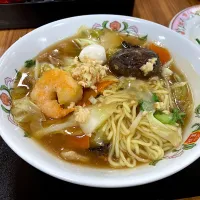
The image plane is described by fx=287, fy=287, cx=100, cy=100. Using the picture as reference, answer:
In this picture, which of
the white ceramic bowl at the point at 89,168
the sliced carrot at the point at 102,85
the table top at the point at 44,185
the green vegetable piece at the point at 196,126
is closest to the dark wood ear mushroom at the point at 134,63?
the sliced carrot at the point at 102,85

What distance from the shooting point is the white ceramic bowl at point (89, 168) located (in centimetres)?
116

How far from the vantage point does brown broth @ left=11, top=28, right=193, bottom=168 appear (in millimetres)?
1380

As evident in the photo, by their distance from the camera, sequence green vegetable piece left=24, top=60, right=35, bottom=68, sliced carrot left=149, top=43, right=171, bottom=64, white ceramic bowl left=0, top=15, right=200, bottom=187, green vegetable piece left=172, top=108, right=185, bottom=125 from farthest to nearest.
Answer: sliced carrot left=149, top=43, right=171, bottom=64 < green vegetable piece left=24, top=60, right=35, bottom=68 < green vegetable piece left=172, top=108, right=185, bottom=125 < white ceramic bowl left=0, top=15, right=200, bottom=187

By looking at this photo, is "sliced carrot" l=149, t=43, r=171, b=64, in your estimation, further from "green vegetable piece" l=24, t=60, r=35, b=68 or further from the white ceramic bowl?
"green vegetable piece" l=24, t=60, r=35, b=68

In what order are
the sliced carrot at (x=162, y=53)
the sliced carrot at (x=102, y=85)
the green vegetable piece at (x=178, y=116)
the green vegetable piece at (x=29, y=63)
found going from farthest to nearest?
the sliced carrot at (x=162, y=53) < the green vegetable piece at (x=29, y=63) < the sliced carrot at (x=102, y=85) < the green vegetable piece at (x=178, y=116)

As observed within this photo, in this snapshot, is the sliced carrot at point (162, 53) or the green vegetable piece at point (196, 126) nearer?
the green vegetable piece at point (196, 126)

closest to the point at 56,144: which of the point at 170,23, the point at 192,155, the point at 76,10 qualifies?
the point at 192,155

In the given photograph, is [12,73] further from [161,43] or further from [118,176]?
[161,43]

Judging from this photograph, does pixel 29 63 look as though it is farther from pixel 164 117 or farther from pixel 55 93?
pixel 164 117

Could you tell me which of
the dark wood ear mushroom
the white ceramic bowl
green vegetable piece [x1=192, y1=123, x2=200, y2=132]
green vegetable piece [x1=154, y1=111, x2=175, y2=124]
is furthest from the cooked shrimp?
green vegetable piece [x1=192, y1=123, x2=200, y2=132]

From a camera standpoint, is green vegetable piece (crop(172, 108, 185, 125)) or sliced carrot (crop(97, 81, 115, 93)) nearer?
green vegetable piece (crop(172, 108, 185, 125))

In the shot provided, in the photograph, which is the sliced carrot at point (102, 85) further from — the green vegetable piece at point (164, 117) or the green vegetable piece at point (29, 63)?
the green vegetable piece at point (29, 63)

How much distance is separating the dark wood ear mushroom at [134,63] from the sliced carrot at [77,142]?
0.47 meters

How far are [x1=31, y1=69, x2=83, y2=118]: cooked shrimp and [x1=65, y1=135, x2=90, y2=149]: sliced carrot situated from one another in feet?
0.41
